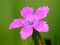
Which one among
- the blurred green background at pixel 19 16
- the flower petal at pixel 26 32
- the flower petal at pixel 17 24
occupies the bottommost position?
the flower petal at pixel 26 32

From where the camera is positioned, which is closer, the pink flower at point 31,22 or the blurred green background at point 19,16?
the pink flower at point 31,22

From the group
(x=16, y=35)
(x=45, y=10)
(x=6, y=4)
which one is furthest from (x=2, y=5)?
(x=45, y=10)

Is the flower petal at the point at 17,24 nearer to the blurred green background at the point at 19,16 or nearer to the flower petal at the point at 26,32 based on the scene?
the flower petal at the point at 26,32

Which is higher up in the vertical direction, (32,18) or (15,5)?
(15,5)

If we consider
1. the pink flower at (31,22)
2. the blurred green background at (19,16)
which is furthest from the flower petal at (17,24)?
the blurred green background at (19,16)

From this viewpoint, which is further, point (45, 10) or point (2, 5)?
point (2, 5)

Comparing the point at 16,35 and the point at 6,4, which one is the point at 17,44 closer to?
the point at 16,35
